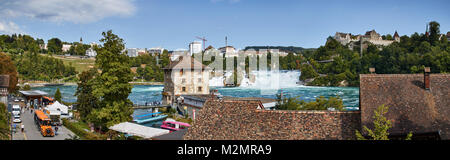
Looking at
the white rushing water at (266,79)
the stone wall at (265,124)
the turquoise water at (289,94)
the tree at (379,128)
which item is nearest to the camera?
the tree at (379,128)

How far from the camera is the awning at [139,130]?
55.6 ft

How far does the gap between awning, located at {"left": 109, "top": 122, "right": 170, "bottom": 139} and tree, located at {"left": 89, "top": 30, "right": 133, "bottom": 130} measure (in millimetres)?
1142

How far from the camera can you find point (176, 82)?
153ft

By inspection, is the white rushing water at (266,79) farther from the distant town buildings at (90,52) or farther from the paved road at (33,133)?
the distant town buildings at (90,52)

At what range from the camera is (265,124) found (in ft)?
35.4

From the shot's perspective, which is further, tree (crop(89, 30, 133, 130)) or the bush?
tree (crop(89, 30, 133, 130))

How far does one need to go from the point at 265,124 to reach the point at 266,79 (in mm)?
87588

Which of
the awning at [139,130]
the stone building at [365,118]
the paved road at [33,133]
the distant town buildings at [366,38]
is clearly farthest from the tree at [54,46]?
the stone building at [365,118]

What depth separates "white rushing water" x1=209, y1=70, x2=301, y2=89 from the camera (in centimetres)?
9175

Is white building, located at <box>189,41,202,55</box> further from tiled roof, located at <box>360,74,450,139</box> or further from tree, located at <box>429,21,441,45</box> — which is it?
tiled roof, located at <box>360,74,450,139</box>

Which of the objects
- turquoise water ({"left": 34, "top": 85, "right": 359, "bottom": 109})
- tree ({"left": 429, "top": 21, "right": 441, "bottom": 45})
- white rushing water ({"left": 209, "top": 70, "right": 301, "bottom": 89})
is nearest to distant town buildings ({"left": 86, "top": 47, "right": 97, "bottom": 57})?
white rushing water ({"left": 209, "top": 70, "right": 301, "bottom": 89})

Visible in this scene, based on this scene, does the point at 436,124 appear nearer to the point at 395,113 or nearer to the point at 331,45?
the point at 395,113

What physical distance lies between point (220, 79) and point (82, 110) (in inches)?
2881

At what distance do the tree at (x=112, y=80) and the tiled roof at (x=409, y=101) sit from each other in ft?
49.1
